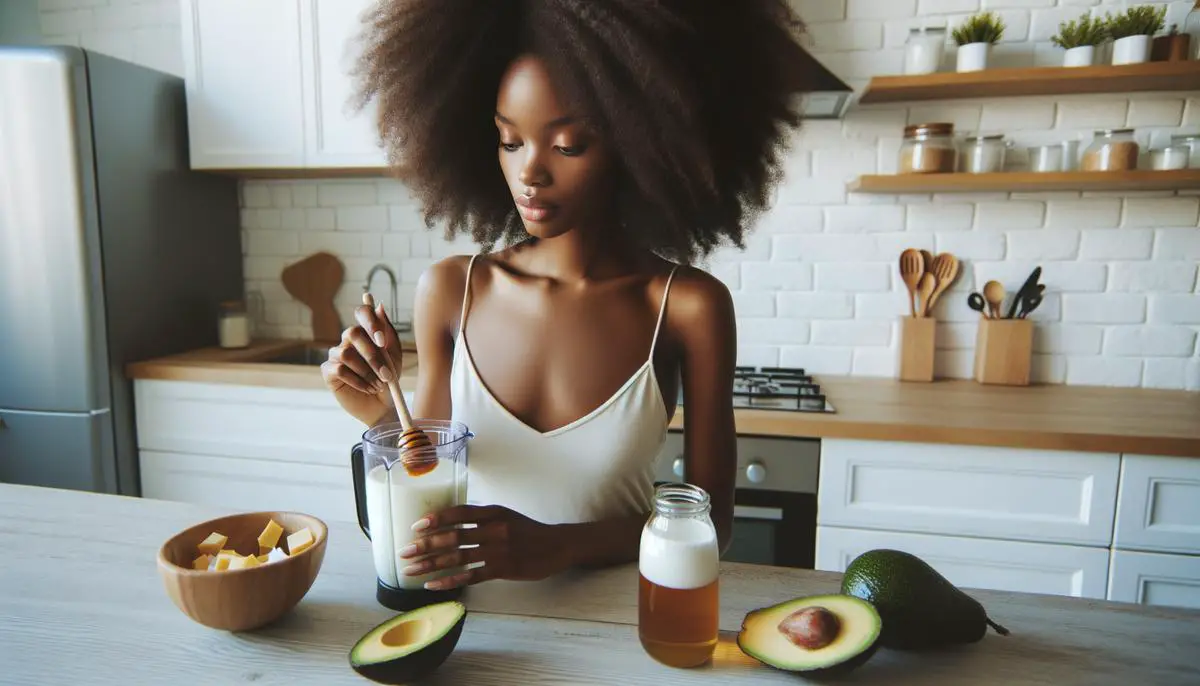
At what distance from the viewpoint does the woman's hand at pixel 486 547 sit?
581 millimetres

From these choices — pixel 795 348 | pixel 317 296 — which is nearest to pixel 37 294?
pixel 317 296

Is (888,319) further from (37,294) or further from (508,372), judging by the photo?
(37,294)

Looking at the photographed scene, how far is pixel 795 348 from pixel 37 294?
194 centimetres

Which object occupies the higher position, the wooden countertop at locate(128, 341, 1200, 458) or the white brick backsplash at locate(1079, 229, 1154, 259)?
the white brick backsplash at locate(1079, 229, 1154, 259)

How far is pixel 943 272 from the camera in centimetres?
182

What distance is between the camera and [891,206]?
185 cm

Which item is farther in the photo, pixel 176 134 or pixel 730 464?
pixel 176 134

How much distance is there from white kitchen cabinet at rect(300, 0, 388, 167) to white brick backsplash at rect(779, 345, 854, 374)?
1209 millimetres

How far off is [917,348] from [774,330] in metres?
0.36

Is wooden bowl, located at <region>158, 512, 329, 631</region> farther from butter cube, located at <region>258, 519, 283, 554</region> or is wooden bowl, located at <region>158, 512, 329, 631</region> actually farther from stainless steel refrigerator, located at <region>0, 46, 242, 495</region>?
stainless steel refrigerator, located at <region>0, 46, 242, 495</region>

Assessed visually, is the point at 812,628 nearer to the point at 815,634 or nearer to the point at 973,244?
the point at 815,634

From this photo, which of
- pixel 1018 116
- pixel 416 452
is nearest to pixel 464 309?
pixel 416 452

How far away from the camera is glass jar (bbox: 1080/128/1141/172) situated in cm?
159

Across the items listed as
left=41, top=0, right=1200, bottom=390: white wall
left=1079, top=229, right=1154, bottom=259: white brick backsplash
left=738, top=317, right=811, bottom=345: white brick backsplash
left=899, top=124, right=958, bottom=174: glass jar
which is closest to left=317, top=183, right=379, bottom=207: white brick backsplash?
left=41, top=0, right=1200, bottom=390: white wall
